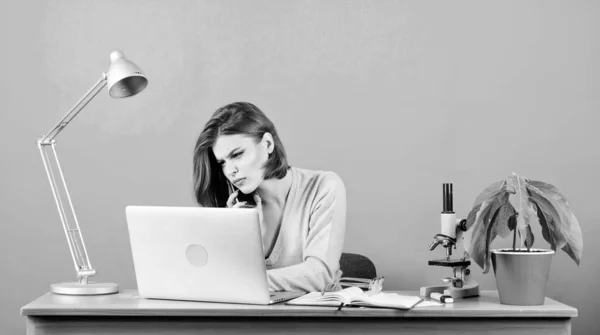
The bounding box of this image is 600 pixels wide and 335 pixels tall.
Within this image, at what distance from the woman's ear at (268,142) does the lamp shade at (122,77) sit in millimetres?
466

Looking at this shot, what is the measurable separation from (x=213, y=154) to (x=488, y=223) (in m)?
0.99

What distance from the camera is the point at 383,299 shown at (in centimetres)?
199

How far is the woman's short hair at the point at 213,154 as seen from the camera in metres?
2.54

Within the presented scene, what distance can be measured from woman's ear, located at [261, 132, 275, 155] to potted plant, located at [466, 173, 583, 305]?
79 centimetres

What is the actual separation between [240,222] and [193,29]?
192cm

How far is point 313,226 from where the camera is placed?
252 cm

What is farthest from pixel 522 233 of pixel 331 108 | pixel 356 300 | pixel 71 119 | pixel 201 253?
pixel 331 108

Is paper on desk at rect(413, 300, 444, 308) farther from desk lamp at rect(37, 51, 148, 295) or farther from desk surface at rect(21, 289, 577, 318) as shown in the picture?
desk lamp at rect(37, 51, 148, 295)

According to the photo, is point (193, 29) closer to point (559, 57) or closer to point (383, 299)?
point (559, 57)

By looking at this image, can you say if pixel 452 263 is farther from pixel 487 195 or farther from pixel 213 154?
pixel 213 154

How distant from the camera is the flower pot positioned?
2.02 metres

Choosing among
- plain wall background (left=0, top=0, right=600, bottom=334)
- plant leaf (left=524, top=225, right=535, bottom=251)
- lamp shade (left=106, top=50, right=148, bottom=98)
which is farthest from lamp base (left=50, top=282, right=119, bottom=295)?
plain wall background (left=0, top=0, right=600, bottom=334)

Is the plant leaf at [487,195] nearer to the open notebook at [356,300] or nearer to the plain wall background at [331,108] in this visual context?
the open notebook at [356,300]

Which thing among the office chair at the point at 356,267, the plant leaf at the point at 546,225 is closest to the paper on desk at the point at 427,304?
the plant leaf at the point at 546,225
